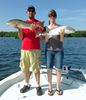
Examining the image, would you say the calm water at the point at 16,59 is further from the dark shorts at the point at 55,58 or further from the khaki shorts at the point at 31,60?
the dark shorts at the point at 55,58

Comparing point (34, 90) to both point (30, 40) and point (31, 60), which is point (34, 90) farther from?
point (30, 40)

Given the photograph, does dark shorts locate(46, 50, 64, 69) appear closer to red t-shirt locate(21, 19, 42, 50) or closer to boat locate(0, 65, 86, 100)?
red t-shirt locate(21, 19, 42, 50)

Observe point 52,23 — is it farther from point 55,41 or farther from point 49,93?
point 49,93

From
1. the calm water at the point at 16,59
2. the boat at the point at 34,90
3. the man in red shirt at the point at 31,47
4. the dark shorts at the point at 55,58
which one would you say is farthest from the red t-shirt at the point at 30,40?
the calm water at the point at 16,59

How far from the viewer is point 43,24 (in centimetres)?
650

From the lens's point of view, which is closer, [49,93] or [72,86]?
[49,93]

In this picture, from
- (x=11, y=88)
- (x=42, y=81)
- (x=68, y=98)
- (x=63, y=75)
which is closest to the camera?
(x=68, y=98)

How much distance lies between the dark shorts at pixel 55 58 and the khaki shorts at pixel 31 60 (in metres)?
0.25

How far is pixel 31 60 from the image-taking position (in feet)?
21.7

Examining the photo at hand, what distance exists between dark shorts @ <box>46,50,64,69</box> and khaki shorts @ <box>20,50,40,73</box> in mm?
253

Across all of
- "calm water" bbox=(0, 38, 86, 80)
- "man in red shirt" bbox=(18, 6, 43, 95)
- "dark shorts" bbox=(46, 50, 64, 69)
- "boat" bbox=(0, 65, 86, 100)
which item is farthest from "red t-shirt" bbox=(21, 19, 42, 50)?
"calm water" bbox=(0, 38, 86, 80)

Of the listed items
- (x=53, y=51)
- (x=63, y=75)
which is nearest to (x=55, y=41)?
(x=53, y=51)

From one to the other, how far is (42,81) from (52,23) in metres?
1.83

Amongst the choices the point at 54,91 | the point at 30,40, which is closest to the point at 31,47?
the point at 30,40
